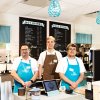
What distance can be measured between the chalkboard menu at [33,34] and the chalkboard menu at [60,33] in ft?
0.91

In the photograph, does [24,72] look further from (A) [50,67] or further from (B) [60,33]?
(B) [60,33]

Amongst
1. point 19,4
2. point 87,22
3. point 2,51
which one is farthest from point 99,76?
point 87,22

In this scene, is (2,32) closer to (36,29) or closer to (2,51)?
(2,51)

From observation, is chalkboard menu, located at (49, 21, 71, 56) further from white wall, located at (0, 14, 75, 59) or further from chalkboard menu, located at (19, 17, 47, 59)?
white wall, located at (0, 14, 75, 59)

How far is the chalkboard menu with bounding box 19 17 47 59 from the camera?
537cm

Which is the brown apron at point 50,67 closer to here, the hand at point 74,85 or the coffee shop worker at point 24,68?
the coffee shop worker at point 24,68

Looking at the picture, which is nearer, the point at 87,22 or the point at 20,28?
the point at 20,28

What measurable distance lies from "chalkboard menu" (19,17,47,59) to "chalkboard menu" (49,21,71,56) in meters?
0.28

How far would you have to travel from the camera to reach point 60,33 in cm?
606

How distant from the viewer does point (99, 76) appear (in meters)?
2.11

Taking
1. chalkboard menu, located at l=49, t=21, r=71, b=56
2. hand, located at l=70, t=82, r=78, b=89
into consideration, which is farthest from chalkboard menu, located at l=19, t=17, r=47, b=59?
hand, located at l=70, t=82, r=78, b=89

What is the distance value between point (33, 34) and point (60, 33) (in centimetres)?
94

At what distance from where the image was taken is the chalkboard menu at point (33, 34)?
17.6ft

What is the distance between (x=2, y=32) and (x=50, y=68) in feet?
6.76
